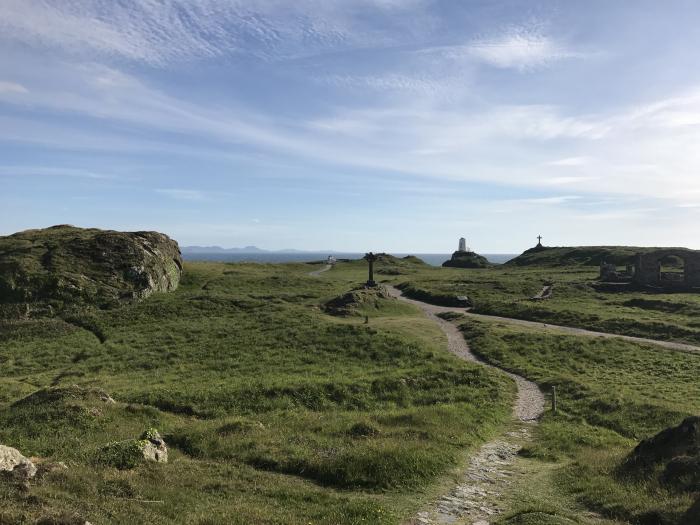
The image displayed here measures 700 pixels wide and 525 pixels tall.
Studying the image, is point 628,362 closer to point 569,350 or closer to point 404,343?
point 569,350

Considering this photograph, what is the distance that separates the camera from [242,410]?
2491 centimetres

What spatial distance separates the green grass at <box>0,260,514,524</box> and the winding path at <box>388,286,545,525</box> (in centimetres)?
69

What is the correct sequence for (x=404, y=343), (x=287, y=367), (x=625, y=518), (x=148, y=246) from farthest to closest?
1. (x=148, y=246)
2. (x=404, y=343)
3. (x=287, y=367)
4. (x=625, y=518)

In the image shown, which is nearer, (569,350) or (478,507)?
(478,507)

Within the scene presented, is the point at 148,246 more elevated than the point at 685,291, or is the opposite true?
the point at 148,246

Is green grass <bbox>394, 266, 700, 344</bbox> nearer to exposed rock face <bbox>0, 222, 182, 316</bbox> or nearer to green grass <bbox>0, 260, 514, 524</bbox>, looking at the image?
green grass <bbox>0, 260, 514, 524</bbox>

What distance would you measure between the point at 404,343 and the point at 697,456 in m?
24.7

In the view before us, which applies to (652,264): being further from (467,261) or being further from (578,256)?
(467,261)

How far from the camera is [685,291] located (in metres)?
66.9

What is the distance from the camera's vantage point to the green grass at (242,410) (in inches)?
Result: 489

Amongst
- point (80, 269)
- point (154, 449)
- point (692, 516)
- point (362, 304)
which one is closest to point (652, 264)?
point (362, 304)

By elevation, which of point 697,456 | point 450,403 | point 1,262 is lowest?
point 450,403

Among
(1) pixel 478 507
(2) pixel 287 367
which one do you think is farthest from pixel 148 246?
(1) pixel 478 507

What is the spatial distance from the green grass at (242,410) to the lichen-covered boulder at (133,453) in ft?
1.01
